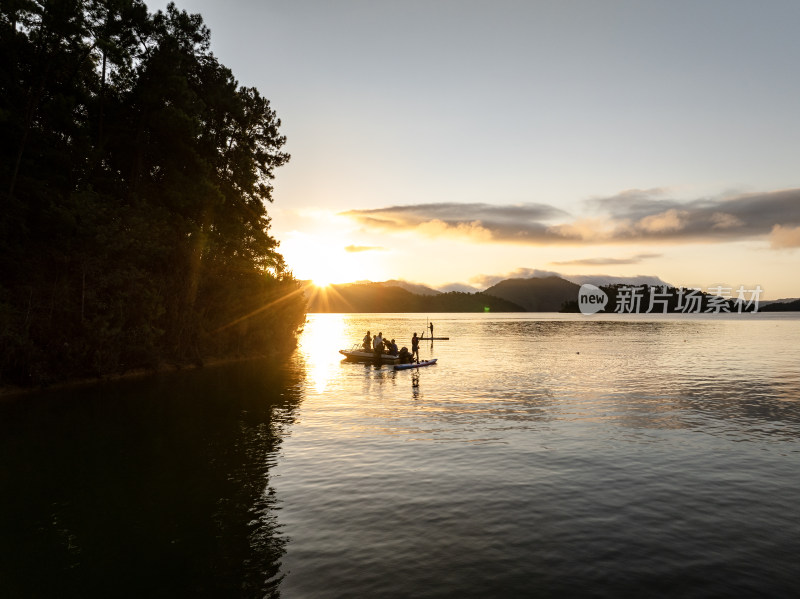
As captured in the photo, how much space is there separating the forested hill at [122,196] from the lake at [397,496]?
6065 mm

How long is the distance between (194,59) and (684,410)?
4787 cm

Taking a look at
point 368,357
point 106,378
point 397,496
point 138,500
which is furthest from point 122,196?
point 397,496

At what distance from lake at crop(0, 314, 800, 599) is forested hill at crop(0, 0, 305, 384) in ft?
19.9

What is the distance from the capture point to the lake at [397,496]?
36.1 ft

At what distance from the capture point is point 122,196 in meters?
41.7

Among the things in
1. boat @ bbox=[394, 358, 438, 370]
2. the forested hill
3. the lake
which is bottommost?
the lake

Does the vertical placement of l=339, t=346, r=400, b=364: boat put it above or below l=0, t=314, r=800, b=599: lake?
above

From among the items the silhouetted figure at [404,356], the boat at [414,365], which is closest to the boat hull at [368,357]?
the silhouetted figure at [404,356]

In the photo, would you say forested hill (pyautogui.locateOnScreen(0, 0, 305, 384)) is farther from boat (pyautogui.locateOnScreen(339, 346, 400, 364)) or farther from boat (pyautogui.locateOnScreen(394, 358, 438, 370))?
boat (pyautogui.locateOnScreen(394, 358, 438, 370))

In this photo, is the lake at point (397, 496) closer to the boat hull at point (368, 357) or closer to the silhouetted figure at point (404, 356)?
the silhouetted figure at point (404, 356)

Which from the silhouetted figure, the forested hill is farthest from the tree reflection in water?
the silhouetted figure

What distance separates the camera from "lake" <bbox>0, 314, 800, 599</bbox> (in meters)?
11.0

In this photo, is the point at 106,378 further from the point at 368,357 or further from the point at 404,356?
the point at 404,356

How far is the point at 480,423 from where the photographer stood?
1040 inches
